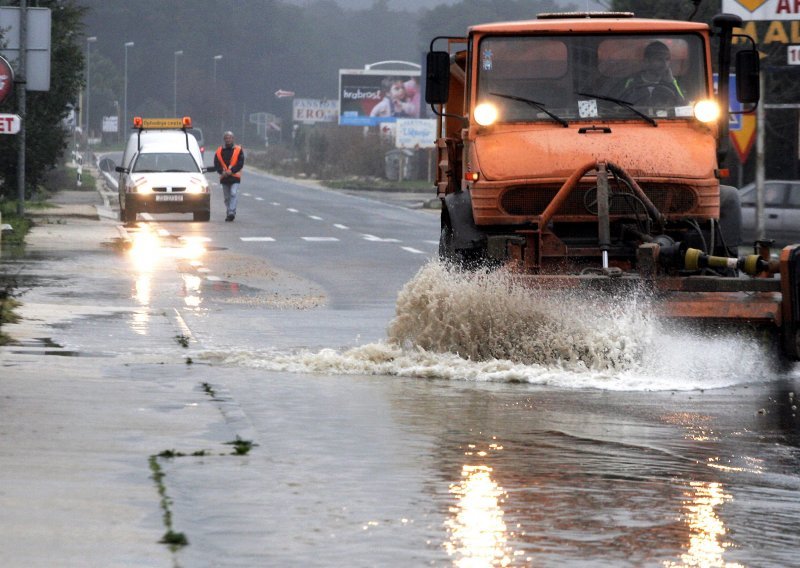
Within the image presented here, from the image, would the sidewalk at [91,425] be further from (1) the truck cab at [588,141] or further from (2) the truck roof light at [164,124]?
(2) the truck roof light at [164,124]

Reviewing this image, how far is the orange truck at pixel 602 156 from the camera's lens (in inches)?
504

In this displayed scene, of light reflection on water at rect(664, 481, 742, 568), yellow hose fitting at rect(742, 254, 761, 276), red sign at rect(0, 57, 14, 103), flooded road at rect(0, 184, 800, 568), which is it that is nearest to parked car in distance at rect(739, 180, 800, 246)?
red sign at rect(0, 57, 14, 103)

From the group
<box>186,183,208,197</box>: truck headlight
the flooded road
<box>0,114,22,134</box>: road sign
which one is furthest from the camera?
<box>186,183,208,197</box>: truck headlight

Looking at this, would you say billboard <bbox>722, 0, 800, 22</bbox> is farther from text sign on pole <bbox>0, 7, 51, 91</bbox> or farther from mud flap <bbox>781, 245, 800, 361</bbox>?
text sign on pole <bbox>0, 7, 51, 91</bbox>

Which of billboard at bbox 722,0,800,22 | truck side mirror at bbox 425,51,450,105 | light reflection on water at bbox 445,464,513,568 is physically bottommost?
light reflection on water at bbox 445,464,513,568

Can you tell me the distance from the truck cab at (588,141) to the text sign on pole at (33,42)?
2006 cm

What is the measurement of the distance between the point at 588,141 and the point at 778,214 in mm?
18231

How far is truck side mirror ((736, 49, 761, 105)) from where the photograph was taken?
1372cm

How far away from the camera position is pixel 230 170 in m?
38.6

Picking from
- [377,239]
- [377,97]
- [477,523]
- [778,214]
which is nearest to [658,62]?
[477,523]

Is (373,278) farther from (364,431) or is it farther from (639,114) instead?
(364,431)

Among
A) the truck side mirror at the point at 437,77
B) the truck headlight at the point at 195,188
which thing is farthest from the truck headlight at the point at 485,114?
the truck headlight at the point at 195,188

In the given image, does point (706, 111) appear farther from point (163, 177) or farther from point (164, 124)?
point (164, 124)

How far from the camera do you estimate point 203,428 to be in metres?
9.18
